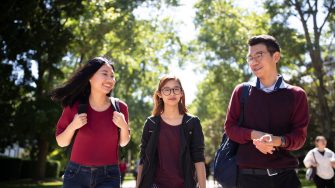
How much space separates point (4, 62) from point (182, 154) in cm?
1589

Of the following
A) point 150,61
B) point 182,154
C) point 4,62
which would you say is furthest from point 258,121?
point 150,61

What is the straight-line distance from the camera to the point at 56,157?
1962 inches

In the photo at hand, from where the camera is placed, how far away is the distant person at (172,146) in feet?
17.9

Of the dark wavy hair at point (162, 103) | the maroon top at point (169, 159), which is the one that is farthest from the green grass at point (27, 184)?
the maroon top at point (169, 159)

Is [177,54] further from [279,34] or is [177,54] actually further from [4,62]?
[4,62]

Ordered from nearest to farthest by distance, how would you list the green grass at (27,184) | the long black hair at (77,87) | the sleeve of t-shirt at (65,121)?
the sleeve of t-shirt at (65,121)
the long black hair at (77,87)
the green grass at (27,184)

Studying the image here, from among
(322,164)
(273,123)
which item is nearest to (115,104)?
(273,123)

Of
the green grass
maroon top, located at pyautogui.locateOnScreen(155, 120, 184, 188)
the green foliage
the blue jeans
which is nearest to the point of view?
the blue jeans

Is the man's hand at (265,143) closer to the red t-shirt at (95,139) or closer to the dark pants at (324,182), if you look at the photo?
the red t-shirt at (95,139)

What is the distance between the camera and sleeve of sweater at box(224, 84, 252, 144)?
4.30 metres

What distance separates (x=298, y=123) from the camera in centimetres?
436

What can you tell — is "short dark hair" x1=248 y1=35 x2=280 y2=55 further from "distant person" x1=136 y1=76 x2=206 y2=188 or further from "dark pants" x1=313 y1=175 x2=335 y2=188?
"dark pants" x1=313 y1=175 x2=335 y2=188

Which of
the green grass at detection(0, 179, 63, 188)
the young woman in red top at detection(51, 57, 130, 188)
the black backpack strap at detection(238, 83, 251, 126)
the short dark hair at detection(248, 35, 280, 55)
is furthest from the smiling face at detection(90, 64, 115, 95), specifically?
the green grass at detection(0, 179, 63, 188)

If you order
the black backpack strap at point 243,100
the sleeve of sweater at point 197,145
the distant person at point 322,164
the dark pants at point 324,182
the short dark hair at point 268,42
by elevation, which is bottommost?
the dark pants at point 324,182
